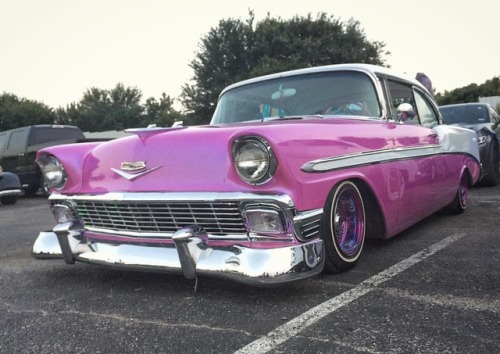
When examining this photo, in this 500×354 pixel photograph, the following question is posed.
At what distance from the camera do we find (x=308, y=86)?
11.9 ft

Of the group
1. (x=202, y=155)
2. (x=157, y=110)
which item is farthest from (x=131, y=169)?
(x=157, y=110)

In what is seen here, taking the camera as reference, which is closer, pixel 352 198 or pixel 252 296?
pixel 252 296

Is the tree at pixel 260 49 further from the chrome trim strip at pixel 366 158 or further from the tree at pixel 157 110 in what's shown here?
the tree at pixel 157 110

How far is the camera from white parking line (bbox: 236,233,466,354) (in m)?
1.94

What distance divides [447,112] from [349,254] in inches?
247

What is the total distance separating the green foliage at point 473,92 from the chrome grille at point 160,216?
1807 inches

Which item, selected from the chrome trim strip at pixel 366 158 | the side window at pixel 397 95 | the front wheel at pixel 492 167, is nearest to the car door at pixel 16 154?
the side window at pixel 397 95

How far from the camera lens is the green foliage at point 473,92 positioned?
43.8m

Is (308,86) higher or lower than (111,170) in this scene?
higher

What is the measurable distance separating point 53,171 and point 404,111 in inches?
103

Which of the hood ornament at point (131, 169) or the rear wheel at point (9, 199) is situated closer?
the hood ornament at point (131, 169)

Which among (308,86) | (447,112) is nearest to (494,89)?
(447,112)

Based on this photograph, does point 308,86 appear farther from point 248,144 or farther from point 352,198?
point 248,144

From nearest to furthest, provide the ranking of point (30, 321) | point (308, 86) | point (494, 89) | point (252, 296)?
1. point (30, 321)
2. point (252, 296)
3. point (308, 86)
4. point (494, 89)
